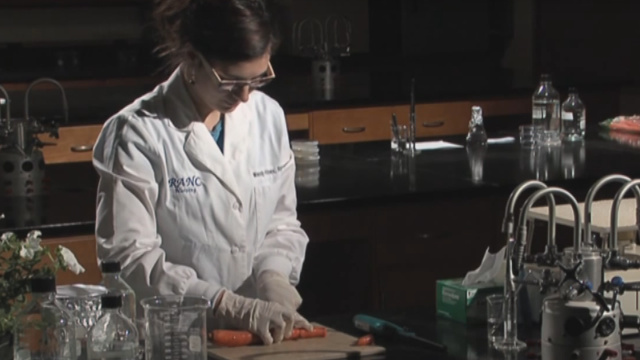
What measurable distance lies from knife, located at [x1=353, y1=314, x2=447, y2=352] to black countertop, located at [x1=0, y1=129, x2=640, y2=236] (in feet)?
4.13

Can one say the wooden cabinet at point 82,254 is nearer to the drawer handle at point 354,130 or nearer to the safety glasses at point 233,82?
the safety glasses at point 233,82

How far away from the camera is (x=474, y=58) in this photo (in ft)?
26.2

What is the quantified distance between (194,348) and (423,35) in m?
5.85

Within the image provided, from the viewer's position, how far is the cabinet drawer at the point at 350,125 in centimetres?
626

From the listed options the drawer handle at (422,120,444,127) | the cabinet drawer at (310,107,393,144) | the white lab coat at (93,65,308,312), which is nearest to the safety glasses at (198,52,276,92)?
the white lab coat at (93,65,308,312)

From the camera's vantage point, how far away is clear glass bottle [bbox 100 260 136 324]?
228cm

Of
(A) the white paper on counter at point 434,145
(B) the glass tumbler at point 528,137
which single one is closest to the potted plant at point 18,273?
(A) the white paper on counter at point 434,145

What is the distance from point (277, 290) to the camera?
114 inches

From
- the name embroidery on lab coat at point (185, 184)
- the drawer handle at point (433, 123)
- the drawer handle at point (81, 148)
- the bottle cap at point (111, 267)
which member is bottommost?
the bottle cap at point (111, 267)

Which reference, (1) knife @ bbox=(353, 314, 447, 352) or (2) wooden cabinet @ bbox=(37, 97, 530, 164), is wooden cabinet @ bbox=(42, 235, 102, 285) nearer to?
(1) knife @ bbox=(353, 314, 447, 352)

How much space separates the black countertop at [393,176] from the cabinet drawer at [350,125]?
4.03ft

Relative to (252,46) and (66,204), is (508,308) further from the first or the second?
(66,204)

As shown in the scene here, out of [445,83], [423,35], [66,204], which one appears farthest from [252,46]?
[423,35]

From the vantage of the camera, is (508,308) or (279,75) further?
(279,75)
